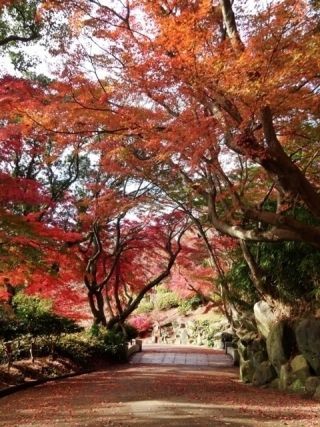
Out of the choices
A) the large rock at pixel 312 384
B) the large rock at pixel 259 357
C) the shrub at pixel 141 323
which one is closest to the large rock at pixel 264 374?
the large rock at pixel 259 357

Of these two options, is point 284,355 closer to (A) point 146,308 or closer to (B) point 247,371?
(B) point 247,371

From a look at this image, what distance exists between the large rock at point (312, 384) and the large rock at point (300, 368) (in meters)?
0.24

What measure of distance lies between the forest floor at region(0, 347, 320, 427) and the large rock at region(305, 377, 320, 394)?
356 mm

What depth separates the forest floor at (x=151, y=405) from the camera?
6.57 meters

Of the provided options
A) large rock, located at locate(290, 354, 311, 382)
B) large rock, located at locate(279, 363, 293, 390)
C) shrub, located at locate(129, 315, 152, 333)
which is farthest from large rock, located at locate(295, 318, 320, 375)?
shrub, located at locate(129, 315, 152, 333)

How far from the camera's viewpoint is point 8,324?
14297 millimetres

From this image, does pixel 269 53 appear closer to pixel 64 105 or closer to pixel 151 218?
pixel 64 105

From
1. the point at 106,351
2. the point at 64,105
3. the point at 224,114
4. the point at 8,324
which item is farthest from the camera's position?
the point at 106,351

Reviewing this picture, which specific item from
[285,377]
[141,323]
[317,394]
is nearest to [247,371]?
[285,377]

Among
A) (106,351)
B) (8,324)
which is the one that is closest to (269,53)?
(8,324)

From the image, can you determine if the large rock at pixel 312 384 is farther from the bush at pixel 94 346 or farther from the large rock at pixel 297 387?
the bush at pixel 94 346

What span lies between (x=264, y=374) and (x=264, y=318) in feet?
4.61

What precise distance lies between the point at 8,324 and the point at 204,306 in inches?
903

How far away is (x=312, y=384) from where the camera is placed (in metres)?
9.62
